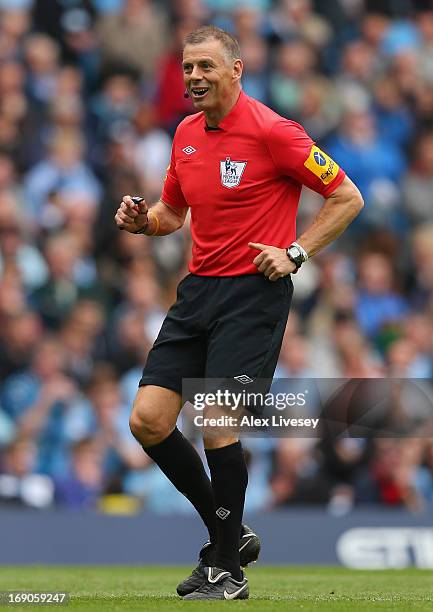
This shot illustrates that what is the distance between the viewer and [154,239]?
45.8 feet

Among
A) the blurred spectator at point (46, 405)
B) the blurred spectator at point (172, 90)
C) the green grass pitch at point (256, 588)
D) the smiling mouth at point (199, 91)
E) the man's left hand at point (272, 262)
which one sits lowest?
the green grass pitch at point (256, 588)

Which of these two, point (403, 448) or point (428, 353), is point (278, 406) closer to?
point (403, 448)

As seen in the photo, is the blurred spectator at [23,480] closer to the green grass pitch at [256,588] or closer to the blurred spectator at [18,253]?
the green grass pitch at [256,588]

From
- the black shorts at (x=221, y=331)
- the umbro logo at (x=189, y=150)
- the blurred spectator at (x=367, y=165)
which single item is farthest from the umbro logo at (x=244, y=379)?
the blurred spectator at (x=367, y=165)

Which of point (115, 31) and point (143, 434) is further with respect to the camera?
point (115, 31)

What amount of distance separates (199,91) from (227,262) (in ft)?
2.79

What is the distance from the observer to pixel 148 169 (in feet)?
47.3

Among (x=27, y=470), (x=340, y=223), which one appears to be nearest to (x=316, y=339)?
(x=27, y=470)

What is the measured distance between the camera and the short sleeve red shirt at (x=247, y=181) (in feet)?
23.3

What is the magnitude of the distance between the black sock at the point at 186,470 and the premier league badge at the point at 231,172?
4.12 ft

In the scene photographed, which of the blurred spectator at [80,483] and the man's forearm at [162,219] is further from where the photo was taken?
the blurred spectator at [80,483]

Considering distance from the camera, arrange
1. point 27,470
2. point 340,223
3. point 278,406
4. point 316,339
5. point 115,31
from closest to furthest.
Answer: point 340,223, point 278,406, point 27,470, point 316,339, point 115,31

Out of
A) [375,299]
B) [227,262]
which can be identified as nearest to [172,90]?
[375,299]

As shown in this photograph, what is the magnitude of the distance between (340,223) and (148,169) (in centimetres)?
743
